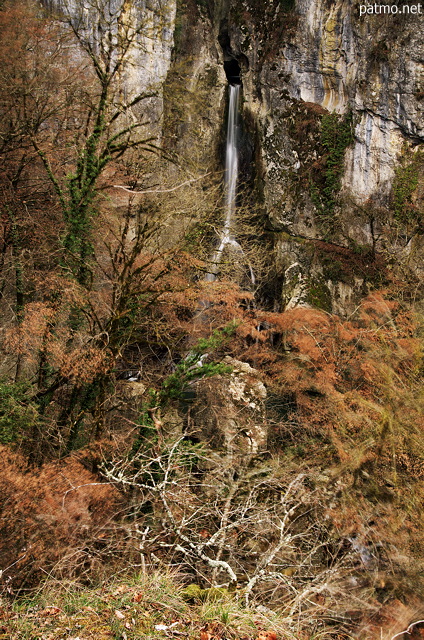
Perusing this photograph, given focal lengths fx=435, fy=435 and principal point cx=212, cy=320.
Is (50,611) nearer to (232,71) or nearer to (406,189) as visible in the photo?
(406,189)

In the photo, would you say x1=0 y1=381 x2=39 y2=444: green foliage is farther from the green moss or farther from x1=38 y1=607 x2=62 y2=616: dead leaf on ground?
the green moss

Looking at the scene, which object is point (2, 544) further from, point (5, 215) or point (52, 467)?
point (5, 215)

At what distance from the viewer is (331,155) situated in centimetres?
1898

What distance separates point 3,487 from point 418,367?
24.2 feet

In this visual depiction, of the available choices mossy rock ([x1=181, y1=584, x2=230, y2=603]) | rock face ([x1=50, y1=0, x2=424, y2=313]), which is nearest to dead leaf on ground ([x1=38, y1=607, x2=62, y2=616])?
mossy rock ([x1=181, y1=584, x2=230, y2=603])

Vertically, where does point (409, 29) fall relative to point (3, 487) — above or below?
above

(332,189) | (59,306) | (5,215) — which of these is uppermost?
(332,189)

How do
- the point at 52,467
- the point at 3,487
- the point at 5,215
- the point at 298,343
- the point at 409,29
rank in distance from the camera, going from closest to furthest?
the point at 3,487 < the point at 52,467 < the point at 5,215 < the point at 298,343 < the point at 409,29

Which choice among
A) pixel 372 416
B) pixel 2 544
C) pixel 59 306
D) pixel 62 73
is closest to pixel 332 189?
pixel 62 73

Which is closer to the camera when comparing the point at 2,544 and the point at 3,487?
the point at 2,544

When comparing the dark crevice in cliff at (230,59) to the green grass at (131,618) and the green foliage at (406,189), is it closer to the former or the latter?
the green foliage at (406,189)

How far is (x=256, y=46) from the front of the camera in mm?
20188

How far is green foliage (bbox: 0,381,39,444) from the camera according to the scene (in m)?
7.55

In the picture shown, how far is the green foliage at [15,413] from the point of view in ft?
24.8
